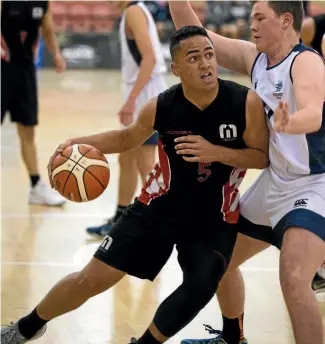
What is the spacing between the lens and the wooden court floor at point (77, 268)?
4.87m

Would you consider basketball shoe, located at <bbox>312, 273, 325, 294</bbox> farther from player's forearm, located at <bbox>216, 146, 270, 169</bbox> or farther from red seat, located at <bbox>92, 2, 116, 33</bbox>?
red seat, located at <bbox>92, 2, 116, 33</bbox>

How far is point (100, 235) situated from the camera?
6754 millimetres

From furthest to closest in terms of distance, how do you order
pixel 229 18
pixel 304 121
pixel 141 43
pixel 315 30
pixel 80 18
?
pixel 80 18, pixel 229 18, pixel 141 43, pixel 315 30, pixel 304 121

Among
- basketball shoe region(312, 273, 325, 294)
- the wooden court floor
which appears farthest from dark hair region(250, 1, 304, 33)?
basketball shoe region(312, 273, 325, 294)

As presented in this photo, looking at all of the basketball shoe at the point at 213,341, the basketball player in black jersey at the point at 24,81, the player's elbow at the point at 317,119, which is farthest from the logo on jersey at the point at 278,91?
the basketball player in black jersey at the point at 24,81

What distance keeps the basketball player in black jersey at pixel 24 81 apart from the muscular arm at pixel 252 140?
411 centimetres

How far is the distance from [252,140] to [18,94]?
4.38m

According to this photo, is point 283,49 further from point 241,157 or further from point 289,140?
point 241,157

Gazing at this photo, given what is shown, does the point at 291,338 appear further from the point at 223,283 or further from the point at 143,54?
the point at 143,54

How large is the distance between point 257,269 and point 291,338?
129cm

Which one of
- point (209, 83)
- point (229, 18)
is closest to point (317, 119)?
point (209, 83)

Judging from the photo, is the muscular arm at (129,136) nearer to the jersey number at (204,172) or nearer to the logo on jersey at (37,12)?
the jersey number at (204,172)

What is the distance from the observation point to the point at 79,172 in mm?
4148

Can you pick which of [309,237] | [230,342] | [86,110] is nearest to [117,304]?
[230,342]
